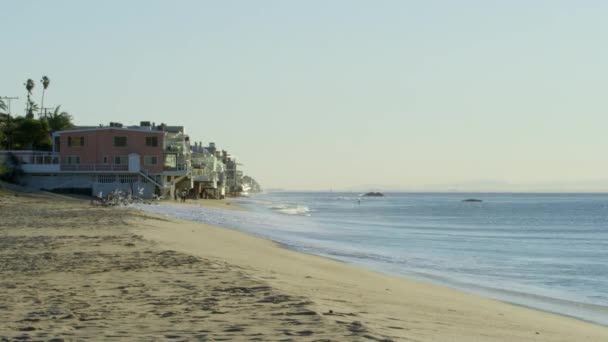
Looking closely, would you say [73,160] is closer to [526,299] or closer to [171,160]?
[171,160]

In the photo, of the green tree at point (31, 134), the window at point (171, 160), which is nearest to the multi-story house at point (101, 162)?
the window at point (171, 160)

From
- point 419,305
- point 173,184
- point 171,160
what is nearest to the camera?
point 419,305

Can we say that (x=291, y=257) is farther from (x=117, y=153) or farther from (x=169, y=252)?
(x=117, y=153)

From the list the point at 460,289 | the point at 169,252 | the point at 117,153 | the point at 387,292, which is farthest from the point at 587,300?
the point at 117,153

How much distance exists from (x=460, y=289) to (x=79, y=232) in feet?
44.3

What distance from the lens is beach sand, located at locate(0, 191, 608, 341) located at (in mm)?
9492

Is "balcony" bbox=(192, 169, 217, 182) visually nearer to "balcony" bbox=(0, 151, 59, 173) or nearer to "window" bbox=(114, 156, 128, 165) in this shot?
"window" bbox=(114, 156, 128, 165)

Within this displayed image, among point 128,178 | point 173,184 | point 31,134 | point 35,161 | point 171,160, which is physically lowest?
point 173,184

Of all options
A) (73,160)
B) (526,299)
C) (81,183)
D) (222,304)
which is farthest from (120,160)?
(222,304)

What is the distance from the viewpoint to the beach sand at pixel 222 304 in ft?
31.1

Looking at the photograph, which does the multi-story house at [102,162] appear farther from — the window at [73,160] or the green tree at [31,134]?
the green tree at [31,134]

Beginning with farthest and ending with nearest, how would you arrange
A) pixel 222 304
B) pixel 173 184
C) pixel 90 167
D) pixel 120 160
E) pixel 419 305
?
pixel 173 184, pixel 120 160, pixel 90 167, pixel 419 305, pixel 222 304

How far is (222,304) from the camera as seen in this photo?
1137 cm

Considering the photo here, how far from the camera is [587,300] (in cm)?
1878
